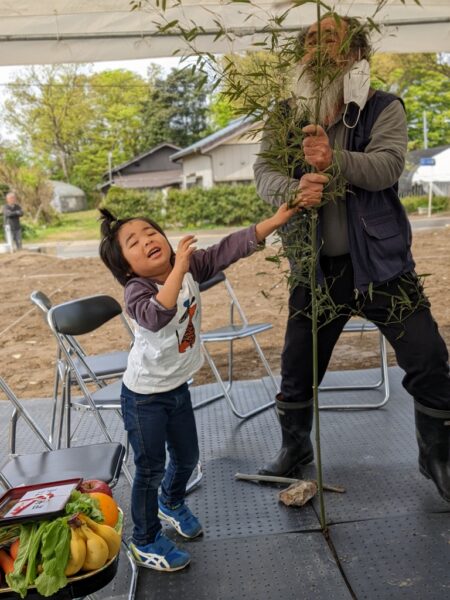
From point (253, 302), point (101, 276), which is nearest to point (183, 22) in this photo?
point (253, 302)

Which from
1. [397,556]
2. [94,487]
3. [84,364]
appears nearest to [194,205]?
[84,364]

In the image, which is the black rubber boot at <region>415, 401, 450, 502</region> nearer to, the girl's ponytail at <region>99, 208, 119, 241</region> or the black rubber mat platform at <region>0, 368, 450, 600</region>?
the black rubber mat platform at <region>0, 368, 450, 600</region>

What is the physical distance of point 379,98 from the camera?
2619mm

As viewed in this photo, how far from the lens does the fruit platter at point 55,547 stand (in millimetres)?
1629

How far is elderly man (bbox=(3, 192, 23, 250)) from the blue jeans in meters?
17.1

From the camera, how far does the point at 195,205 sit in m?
26.9

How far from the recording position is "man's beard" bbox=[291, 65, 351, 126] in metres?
2.19

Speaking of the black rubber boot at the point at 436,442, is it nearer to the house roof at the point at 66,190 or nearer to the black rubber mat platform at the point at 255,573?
the black rubber mat platform at the point at 255,573

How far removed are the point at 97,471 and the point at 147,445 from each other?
Result: 20 cm

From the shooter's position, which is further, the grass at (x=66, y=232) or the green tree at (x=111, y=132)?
the green tree at (x=111, y=132)

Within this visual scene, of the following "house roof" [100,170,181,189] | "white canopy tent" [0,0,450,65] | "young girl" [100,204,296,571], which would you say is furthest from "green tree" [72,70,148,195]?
"young girl" [100,204,296,571]

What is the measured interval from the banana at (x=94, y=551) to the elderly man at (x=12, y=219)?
17783mm

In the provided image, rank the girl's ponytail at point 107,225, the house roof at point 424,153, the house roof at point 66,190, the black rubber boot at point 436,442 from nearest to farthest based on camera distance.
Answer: the girl's ponytail at point 107,225 < the black rubber boot at point 436,442 < the house roof at point 424,153 < the house roof at point 66,190

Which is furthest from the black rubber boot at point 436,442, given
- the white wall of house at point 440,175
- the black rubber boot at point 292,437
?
the white wall of house at point 440,175
